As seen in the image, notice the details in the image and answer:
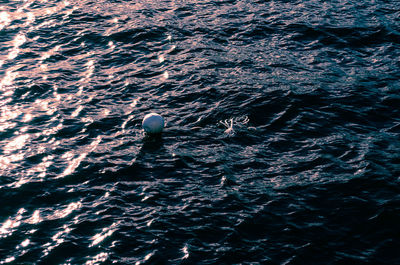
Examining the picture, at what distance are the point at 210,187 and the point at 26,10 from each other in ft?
66.7

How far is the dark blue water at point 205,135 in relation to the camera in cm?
1311

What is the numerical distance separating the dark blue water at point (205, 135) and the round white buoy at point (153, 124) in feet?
1.44

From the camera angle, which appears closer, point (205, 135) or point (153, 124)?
point (153, 124)

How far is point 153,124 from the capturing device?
17578 mm

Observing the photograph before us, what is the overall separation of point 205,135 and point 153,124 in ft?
6.37

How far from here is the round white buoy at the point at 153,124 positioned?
17.5 meters

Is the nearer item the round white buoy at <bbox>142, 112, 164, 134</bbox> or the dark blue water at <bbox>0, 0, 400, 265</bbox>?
A: the dark blue water at <bbox>0, 0, 400, 265</bbox>

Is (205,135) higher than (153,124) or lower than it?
lower

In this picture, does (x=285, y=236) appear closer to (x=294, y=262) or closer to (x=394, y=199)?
(x=294, y=262)

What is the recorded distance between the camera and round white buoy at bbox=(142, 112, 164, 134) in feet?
57.6

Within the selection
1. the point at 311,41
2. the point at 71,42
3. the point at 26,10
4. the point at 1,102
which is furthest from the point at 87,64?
the point at 311,41

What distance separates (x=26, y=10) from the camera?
2969 centimetres

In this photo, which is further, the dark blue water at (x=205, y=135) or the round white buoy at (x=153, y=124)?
the round white buoy at (x=153, y=124)

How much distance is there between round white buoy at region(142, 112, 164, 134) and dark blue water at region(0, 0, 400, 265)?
17.3 inches
